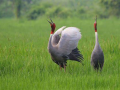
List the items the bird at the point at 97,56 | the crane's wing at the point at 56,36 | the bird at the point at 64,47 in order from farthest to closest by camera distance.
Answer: the crane's wing at the point at 56,36 < the bird at the point at 64,47 < the bird at the point at 97,56

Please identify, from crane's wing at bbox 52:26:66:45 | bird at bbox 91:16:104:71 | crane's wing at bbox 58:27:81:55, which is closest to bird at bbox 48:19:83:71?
crane's wing at bbox 58:27:81:55

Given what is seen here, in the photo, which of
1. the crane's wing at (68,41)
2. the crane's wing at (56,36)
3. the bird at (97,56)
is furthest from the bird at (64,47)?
the bird at (97,56)

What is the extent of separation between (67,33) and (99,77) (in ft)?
3.52

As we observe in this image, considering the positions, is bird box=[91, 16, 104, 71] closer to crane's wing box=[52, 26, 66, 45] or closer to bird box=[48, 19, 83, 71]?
bird box=[48, 19, 83, 71]

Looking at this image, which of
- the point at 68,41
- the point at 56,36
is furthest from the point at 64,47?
the point at 56,36

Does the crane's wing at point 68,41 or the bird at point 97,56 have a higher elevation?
the crane's wing at point 68,41

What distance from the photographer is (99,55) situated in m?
4.95

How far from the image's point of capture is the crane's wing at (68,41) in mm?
5133

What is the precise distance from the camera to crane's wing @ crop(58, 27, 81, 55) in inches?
202

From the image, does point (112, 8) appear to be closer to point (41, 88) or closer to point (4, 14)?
point (4, 14)

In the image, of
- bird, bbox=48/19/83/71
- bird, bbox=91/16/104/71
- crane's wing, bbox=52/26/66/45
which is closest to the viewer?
bird, bbox=91/16/104/71

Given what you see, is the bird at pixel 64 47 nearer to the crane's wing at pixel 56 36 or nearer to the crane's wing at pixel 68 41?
the crane's wing at pixel 68 41

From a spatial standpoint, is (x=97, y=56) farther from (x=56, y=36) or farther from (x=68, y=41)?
(x=56, y=36)

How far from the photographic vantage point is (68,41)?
5.18 metres
